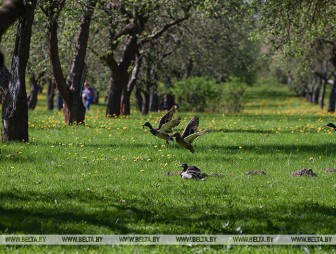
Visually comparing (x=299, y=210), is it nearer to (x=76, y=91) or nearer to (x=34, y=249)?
(x=34, y=249)

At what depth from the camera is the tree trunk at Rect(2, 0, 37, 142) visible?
50.5 ft

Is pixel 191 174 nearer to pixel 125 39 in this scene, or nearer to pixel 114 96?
pixel 114 96

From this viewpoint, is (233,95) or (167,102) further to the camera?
(167,102)

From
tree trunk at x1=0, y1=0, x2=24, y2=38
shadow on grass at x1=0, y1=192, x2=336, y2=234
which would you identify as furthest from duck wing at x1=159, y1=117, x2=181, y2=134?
tree trunk at x1=0, y1=0, x2=24, y2=38

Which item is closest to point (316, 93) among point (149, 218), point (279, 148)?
point (279, 148)

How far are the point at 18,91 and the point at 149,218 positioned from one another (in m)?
8.02

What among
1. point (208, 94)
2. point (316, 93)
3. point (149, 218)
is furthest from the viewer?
point (316, 93)

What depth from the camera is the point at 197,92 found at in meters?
39.3

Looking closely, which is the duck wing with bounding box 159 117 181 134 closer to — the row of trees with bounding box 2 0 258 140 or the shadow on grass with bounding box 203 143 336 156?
the row of trees with bounding box 2 0 258 140

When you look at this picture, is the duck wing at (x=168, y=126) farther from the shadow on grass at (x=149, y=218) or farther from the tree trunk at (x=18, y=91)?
the tree trunk at (x=18, y=91)

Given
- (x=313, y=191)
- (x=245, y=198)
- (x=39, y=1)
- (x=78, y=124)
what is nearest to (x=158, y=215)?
(x=245, y=198)

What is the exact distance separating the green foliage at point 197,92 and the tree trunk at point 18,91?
76.1 feet

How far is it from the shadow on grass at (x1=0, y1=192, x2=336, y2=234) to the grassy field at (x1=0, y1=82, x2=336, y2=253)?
0.04 ft

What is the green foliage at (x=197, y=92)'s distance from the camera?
38531 millimetres
